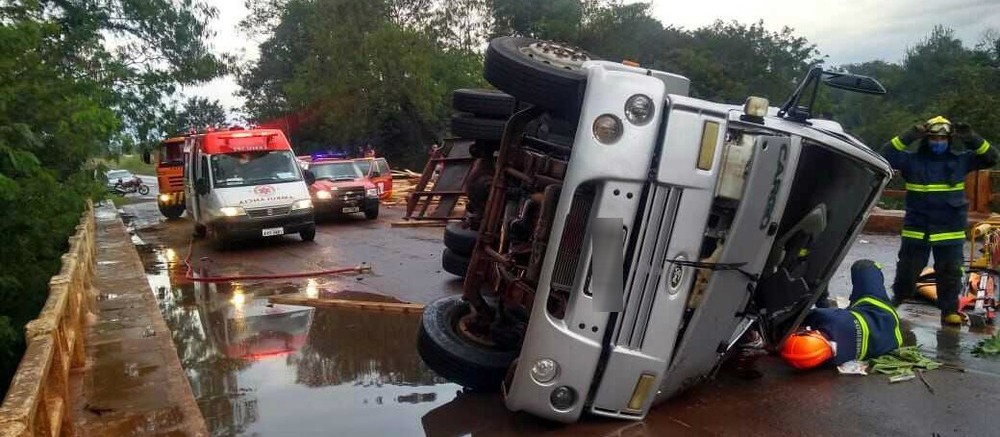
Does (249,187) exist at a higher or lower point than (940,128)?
lower

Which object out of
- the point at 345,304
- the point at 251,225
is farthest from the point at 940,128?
the point at 251,225

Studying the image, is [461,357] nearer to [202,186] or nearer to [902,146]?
[902,146]

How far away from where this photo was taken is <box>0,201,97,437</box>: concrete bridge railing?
273 centimetres

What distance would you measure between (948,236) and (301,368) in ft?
16.6

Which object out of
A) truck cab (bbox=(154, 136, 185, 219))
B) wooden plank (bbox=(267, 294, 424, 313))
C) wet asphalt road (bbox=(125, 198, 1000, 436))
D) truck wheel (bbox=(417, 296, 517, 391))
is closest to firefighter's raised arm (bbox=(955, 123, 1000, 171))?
wet asphalt road (bbox=(125, 198, 1000, 436))

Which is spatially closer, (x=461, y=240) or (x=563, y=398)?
(x=563, y=398)

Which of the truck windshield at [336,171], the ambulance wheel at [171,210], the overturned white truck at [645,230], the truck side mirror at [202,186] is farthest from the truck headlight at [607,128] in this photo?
the ambulance wheel at [171,210]

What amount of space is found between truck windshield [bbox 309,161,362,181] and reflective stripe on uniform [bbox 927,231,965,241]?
13.5 m

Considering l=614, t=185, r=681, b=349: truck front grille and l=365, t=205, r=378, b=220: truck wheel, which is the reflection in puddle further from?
l=365, t=205, r=378, b=220: truck wheel

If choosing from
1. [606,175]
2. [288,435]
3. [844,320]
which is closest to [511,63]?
[606,175]

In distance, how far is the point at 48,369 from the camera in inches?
135

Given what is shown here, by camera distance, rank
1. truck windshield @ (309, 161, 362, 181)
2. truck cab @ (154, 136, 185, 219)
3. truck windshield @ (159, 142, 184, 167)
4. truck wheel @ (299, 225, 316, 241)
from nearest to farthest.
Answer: truck wheel @ (299, 225, 316, 241) → truck windshield @ (309, 161, 362, 181) → truck cab @ (154, 136, 185, 219) → truck windshield @ (159, 142, 184, 167)

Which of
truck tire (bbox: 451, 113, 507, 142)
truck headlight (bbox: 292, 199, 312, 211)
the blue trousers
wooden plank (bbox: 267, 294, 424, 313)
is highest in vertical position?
truck tire (bbox: 451, 113, 507, 142)

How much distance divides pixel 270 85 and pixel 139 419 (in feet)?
148
